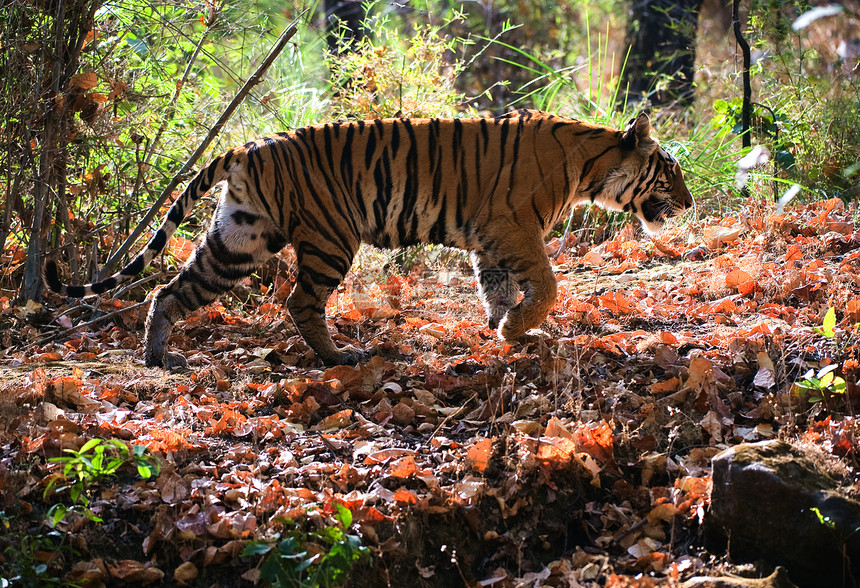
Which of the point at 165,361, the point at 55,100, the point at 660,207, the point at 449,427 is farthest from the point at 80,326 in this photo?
the point at 660,207

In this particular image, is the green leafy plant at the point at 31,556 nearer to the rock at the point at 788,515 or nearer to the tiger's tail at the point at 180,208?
the tiger's tail at the point at 180,208

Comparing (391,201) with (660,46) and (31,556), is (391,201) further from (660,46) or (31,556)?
(660,46)

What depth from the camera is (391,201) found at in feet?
16.5

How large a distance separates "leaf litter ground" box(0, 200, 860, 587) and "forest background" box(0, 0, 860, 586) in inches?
0.5

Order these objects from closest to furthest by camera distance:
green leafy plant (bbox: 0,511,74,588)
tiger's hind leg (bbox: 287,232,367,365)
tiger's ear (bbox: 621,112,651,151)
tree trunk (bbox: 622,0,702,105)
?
green leafy plant (bbox: 0,511,74,588)
tiger's hind leg (bbox: 287,232,367,365)
tiger's ear (bbox: 621,112,651,151)
tree trunk (bbox: 622,0,702,105)

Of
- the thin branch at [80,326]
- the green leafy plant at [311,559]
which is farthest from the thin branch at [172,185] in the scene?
the green leafy plant at [311,559]

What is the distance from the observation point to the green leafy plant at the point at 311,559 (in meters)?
2.65

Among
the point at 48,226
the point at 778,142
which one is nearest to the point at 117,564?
the point at 48,226

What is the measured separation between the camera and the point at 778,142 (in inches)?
288

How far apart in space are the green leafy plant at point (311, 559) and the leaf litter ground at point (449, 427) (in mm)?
180

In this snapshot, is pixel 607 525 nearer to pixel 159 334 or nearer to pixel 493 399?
pixel 493 399

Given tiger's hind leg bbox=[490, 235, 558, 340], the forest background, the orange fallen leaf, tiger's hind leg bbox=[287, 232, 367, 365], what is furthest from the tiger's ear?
the orange fallen leaf

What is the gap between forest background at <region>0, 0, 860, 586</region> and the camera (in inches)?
121

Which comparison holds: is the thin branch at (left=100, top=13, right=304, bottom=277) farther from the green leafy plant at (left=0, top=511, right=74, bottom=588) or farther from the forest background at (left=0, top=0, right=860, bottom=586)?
the green leafy plant at (left=0, top=511, right=74, bottom=588)
